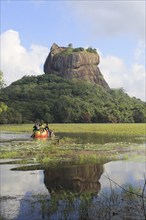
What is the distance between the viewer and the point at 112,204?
37.2 ft

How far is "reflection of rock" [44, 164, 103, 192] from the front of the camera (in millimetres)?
14311

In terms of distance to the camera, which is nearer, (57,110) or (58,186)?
(58,186)

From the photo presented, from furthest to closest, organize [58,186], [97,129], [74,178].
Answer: [97,129] < [74,178] < [58,186]

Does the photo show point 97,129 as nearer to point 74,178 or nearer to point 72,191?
point 74,178

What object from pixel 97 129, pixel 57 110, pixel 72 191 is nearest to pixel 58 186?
pixel 72 191

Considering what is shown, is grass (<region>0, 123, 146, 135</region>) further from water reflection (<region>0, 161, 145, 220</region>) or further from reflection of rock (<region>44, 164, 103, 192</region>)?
reflection of rock (<region>44, 164, 103, 192</region>)

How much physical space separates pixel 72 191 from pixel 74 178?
2.75 metres

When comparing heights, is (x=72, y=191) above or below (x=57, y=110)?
below

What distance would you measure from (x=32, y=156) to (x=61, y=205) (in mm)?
12536

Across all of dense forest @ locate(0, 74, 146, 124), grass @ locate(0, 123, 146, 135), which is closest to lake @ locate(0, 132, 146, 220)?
grass @ locate(0, 123, 146, 135)

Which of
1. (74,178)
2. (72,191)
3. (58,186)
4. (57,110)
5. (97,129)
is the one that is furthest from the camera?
(57,110)

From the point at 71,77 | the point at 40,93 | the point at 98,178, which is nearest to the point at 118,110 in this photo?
the point at 40,93

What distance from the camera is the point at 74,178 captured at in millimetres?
16375

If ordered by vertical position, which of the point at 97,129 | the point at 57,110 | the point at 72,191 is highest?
the point at 57,110
